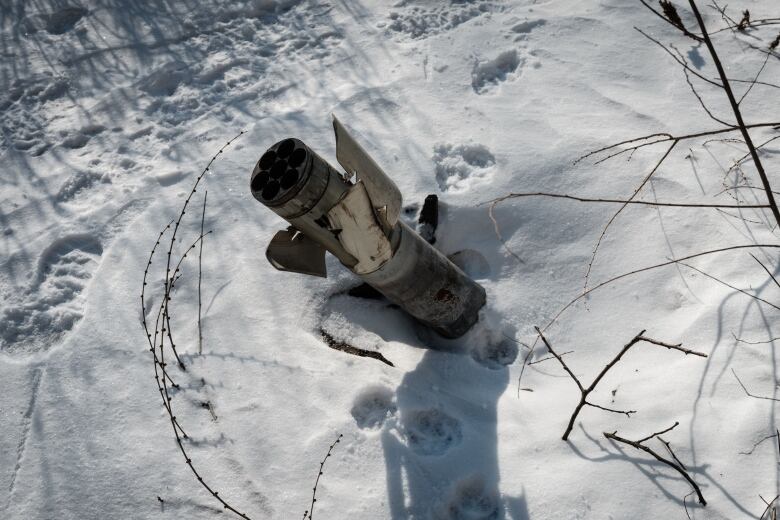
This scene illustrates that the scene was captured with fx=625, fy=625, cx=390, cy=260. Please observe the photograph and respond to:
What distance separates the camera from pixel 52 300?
284 centimetres

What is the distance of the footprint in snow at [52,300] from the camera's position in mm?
2732

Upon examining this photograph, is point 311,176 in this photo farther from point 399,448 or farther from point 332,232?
point 399,448

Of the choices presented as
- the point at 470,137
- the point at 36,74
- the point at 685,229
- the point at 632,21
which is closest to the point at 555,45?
the point at 632,21

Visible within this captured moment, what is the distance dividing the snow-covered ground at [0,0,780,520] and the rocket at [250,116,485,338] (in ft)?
0.83

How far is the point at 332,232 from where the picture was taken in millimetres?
1985

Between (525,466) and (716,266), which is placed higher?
(716,266)

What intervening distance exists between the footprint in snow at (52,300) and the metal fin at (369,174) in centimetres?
156

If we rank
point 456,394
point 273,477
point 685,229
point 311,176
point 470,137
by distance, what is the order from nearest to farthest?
point 311,176
point 273,477
point 456,394
point 685,229
point 470,137

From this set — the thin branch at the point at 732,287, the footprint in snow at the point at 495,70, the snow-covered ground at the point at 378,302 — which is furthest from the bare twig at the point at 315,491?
the footprint in snow at the point at 495,70

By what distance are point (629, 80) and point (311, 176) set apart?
2.08 meters

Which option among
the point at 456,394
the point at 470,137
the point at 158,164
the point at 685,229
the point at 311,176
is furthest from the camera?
the point at 158,164

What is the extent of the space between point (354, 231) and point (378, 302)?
80 cm

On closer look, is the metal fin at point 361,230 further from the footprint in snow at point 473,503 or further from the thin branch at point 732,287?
the thin branch at point 732,287

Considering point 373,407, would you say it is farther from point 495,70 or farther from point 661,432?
point 495,70
